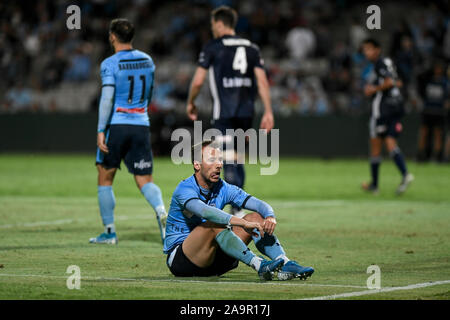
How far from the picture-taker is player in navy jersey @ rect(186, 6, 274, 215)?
1186 centimetres

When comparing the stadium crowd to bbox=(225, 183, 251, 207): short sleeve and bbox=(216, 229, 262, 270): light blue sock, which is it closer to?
bbox=(225, 183, 251, 207): short sleeve

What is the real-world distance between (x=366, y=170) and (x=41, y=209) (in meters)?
10.7

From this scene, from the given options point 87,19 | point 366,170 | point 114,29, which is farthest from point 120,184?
point 87,19

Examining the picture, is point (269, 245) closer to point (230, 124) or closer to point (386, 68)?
point (230, 124)

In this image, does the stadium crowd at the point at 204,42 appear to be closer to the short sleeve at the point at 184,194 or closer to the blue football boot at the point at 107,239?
the blue football boot at the point at 107,239

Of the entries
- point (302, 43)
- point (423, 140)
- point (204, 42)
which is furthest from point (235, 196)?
point (204, 42)

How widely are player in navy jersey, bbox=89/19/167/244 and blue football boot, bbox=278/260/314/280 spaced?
9.17ft

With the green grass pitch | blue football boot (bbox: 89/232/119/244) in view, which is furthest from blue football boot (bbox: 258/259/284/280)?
blue football boot (bbox: 89/232/119/244)

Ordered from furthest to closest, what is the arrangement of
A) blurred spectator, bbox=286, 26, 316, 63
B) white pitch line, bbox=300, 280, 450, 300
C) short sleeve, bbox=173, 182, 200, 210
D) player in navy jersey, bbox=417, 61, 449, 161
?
blurred spectator, bbox=286, 26, 316, 63 → player in navy jersey, bbox=417, 61, 449, 161 → short sleeve, bbox=173, 182, 200, 210 → white pitch line, bbox=300, 280, 450, 300

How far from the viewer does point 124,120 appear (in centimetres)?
1015

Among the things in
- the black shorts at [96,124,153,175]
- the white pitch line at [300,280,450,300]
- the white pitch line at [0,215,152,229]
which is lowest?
the white pitch line at [0,215,152,229]

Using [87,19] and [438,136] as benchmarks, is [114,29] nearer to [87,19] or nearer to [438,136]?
[438,136]

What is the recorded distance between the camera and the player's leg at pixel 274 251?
24.0ft

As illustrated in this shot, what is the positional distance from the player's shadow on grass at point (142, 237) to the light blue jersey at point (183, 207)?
283cm
